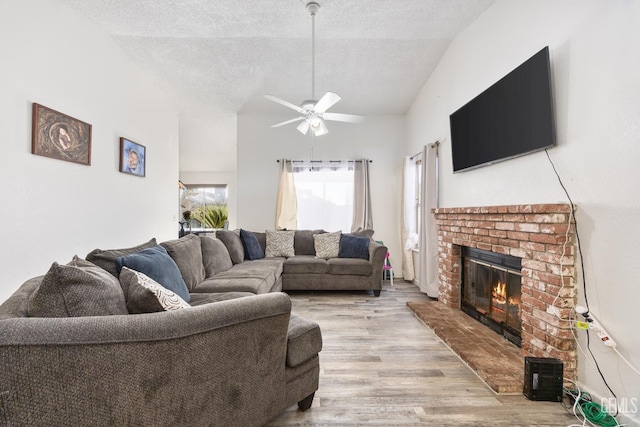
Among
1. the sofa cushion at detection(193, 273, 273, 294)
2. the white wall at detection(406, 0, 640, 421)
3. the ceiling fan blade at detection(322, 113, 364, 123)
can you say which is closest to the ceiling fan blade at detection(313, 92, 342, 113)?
the ceiling fan blade at detection(322, 113, 364, 123)

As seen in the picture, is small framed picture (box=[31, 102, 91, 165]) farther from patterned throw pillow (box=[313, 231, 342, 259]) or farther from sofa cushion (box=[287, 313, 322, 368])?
patterned throw pillow (box=[313, 231, 342, 259])

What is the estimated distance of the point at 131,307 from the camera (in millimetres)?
1509

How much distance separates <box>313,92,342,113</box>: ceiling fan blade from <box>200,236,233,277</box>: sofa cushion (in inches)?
73.0

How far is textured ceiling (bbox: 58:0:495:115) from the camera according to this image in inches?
124

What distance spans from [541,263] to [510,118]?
116 centimetres

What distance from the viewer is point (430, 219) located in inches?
170

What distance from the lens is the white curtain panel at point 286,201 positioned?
18.5 feet

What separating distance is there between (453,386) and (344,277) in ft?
8.03

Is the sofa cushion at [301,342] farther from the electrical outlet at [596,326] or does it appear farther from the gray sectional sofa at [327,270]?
the gray sectional sofa at [327,270]

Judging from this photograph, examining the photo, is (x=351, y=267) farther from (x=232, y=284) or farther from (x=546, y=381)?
(x=546, y=381)

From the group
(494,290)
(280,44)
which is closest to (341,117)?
(280,44)

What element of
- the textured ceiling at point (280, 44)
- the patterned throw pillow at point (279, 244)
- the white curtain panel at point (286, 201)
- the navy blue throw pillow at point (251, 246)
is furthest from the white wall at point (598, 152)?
the white curtain panel at point (286, 201)

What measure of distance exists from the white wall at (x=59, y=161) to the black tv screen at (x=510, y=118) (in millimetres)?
3844

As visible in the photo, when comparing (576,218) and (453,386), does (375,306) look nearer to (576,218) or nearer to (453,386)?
(453,386)
